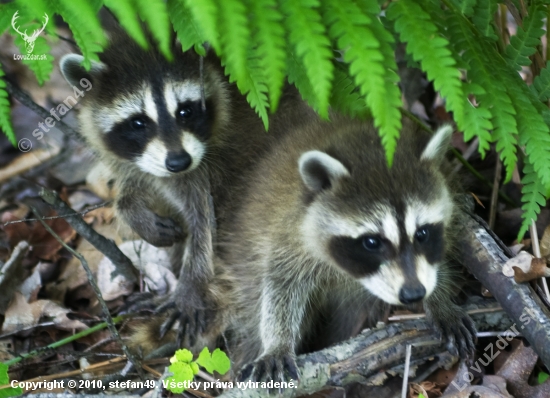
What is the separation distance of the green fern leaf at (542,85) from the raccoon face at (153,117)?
238 centimetres

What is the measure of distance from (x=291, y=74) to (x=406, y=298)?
4.76ft

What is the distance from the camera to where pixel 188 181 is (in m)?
5.21

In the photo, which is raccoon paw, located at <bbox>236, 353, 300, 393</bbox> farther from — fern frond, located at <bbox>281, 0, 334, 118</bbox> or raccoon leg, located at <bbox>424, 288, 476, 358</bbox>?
fern frond, located at <bbox>281, 0, 334, 118</bbox>

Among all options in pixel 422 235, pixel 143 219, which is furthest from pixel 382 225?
pixel 143 219

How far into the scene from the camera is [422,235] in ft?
12.5

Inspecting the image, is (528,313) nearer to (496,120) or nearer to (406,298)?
(406,298)

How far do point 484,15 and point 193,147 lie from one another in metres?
Answer: 2.22

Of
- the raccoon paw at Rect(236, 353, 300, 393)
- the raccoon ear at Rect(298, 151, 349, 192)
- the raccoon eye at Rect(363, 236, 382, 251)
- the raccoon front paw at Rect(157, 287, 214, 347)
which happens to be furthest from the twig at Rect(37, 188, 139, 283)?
the raccoon eye at Rect(363, 236, 382, 251)

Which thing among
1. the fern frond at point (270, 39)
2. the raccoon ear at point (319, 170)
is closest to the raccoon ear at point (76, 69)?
the raccoon ear at point (319, 170)

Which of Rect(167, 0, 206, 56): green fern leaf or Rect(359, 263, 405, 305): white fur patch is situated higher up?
Rect(167, 0, 206, 56): green fern leaf

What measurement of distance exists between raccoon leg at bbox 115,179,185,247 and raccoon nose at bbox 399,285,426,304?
2419 millimetres

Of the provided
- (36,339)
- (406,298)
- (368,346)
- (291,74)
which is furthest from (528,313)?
(36,339)

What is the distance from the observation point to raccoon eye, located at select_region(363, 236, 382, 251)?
12.4 ft

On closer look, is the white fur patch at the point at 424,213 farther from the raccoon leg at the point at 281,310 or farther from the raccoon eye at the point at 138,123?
the raccoon eye at the point at 138,123
